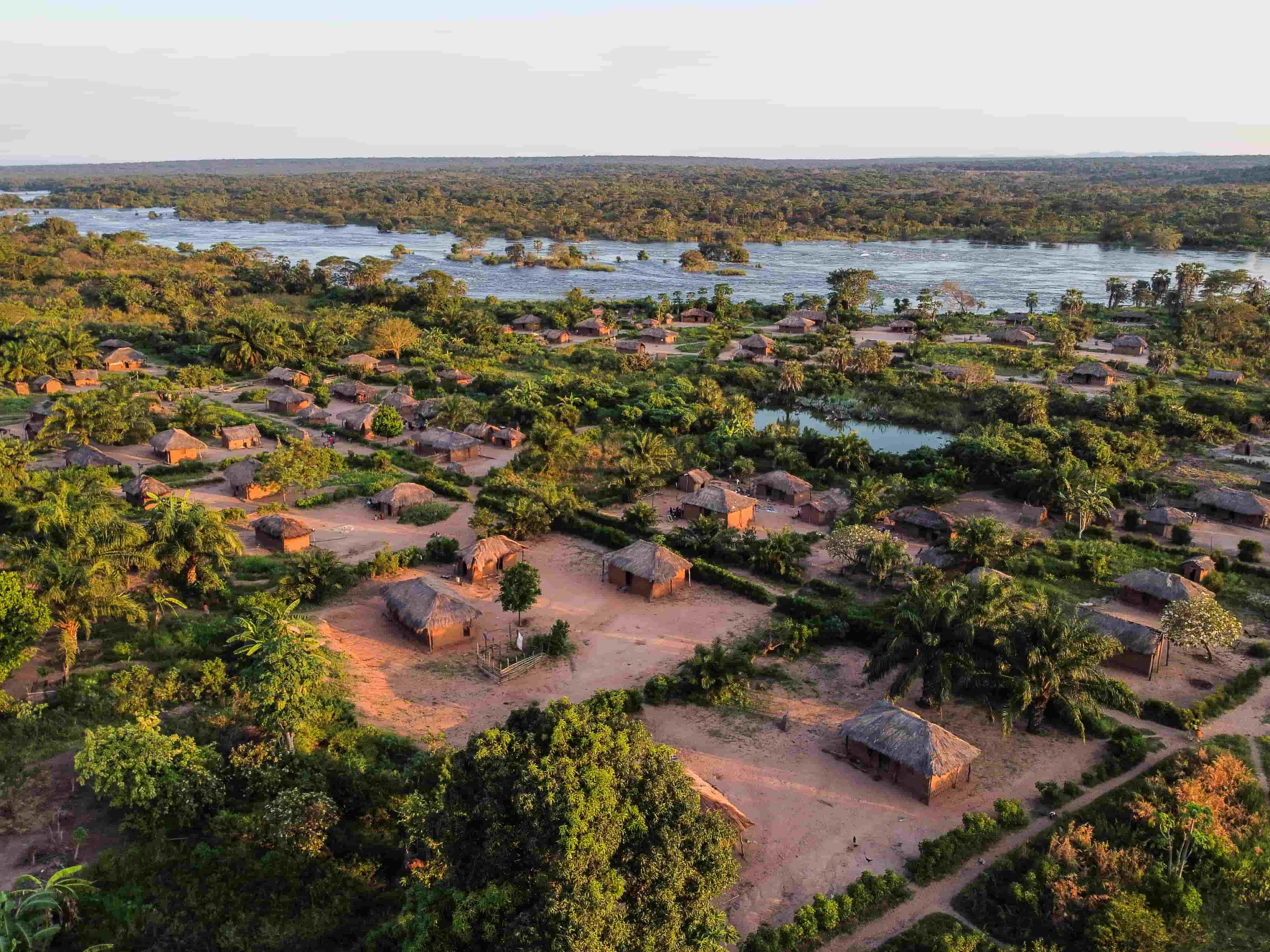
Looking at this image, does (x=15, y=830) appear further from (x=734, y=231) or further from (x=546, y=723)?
(x=734, y=231)

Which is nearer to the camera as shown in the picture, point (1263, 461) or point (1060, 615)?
point (1060, 615)

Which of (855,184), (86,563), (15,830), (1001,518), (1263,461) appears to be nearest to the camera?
(15,830)

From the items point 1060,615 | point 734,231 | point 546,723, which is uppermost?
point 734,231

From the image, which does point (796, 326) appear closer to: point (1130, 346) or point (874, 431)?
point (874, 431)

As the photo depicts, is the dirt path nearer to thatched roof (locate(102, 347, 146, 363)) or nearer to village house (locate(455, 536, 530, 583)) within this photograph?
village house (locate(455, 536, 530, 583))

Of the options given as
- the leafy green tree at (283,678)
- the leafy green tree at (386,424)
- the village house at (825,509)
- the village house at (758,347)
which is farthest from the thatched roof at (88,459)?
the village house at (758,347)

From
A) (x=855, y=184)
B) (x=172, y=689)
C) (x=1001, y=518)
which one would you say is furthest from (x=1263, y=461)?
(x=855, y=184)
